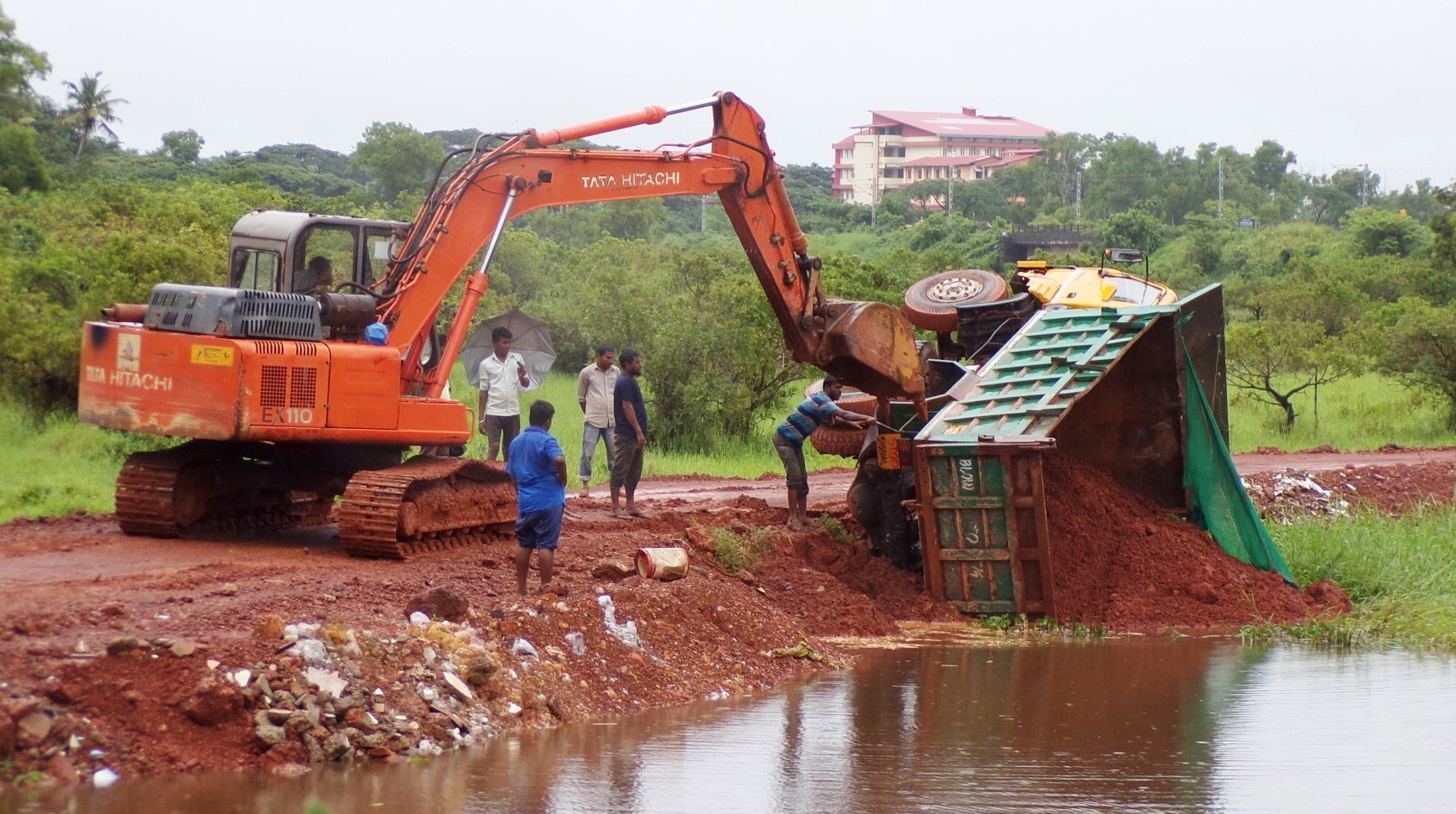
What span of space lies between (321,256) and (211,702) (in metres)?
5.83

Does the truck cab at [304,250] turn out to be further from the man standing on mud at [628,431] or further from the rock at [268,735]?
the rock at [268,735]

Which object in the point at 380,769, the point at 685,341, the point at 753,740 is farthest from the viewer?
the point at 685,341

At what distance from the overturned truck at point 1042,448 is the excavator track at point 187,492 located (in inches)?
205

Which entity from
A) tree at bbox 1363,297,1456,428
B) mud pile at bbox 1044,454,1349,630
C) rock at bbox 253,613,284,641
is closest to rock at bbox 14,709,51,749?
rock at bbox 253,613,284,641

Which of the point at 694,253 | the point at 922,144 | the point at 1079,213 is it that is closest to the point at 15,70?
the point at 694,253

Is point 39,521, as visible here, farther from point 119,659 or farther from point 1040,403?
point 1040,403

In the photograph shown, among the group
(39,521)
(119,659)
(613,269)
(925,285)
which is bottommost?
(119,659)

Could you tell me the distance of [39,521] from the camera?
13578mm

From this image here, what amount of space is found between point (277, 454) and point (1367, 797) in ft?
28.2

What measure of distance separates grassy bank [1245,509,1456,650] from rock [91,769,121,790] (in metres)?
8.30

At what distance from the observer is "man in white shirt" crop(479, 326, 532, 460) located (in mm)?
15430

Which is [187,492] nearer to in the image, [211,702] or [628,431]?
[628,431]

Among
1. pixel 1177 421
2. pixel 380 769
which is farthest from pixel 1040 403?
pixel 380 769

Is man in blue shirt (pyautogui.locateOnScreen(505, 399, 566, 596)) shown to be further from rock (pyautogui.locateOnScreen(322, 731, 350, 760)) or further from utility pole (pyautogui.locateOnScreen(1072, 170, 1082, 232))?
utility pole (pyautogui.locateOnScreen(1072, 170, 1082, 232))
